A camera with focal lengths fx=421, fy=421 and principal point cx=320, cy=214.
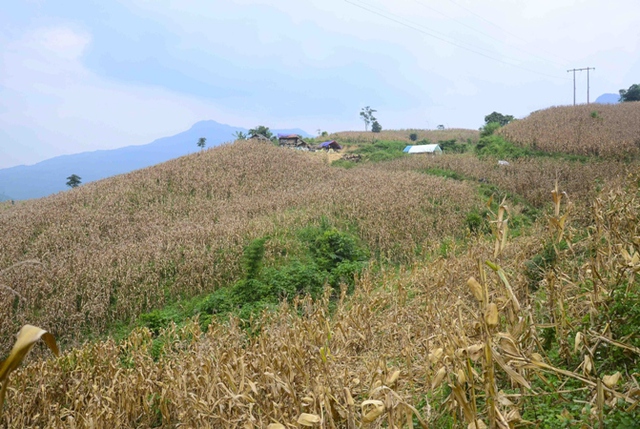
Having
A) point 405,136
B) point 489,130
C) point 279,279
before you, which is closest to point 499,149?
point 489,130

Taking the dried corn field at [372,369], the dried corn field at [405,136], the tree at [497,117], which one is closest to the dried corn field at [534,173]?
the dried corn field at [372,369]

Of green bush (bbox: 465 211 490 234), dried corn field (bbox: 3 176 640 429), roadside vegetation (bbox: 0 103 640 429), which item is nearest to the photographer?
dried corn field (bbox: 3 176 640 429)

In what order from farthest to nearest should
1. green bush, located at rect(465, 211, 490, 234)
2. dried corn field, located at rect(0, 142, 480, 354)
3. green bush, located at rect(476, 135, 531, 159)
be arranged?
green bush, located at rect(476, 135, 531, 159), green bush, located at rect(465, 211, 490, 234), dried corn field, located at rect(0, 142, 480, 354)

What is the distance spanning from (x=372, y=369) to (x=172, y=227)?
34.1 ft

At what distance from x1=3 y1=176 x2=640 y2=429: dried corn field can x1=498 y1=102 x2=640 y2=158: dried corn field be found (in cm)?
1729

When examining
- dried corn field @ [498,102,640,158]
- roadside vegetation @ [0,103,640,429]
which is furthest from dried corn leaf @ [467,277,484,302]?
dried corn field @ [498,102,640,158]

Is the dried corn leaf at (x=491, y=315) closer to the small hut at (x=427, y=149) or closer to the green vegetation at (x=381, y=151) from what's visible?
the green vegetation at (x=381, y=151)

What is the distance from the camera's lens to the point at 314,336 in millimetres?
4207

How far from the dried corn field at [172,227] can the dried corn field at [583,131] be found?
855 centimetres

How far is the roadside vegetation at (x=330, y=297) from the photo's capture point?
99.0 inches

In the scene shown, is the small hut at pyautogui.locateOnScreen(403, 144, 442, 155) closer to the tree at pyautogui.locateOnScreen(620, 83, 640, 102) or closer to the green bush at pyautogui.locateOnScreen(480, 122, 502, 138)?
the green bush at pyautogui.locateOnScreen(480, 122, 502, 138)

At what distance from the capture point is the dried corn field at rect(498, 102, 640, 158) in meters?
19.2

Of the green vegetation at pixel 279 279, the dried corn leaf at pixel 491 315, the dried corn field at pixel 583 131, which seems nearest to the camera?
the dried corn leaf at pixel 491 315

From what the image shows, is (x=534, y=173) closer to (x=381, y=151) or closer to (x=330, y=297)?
(x=330, y=297)
